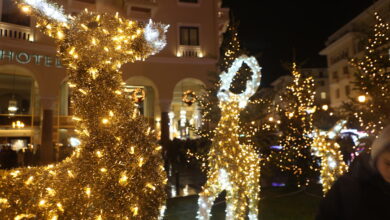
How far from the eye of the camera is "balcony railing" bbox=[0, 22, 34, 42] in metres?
14.0

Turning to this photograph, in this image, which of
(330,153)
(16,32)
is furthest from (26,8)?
(16,32)

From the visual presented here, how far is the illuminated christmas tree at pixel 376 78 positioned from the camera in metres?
8.96

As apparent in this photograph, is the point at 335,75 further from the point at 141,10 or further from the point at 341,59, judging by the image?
the point at 141,10

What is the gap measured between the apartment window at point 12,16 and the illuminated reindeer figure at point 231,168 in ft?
A: 42.9

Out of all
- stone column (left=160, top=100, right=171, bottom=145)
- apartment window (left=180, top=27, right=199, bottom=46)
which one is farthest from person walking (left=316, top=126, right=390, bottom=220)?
apartment window (left=180, top=27, right=199, bottom=46)

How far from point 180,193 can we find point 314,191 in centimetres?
435

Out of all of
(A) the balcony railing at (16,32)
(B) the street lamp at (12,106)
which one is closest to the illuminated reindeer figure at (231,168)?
(A) the balcony railing at (16,32)

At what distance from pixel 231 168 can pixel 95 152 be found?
6.77ft

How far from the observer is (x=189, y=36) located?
58.7 ft

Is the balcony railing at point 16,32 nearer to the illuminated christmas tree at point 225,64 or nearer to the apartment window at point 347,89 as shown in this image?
the illuminated christmas tree at point 225,64

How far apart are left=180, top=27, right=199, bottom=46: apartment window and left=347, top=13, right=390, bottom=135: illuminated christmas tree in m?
9.74

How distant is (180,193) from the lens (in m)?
9.89

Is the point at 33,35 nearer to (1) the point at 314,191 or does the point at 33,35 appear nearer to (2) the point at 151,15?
(2) the point at 151,15

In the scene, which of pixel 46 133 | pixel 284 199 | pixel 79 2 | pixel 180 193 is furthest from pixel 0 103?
pixel 284 199
